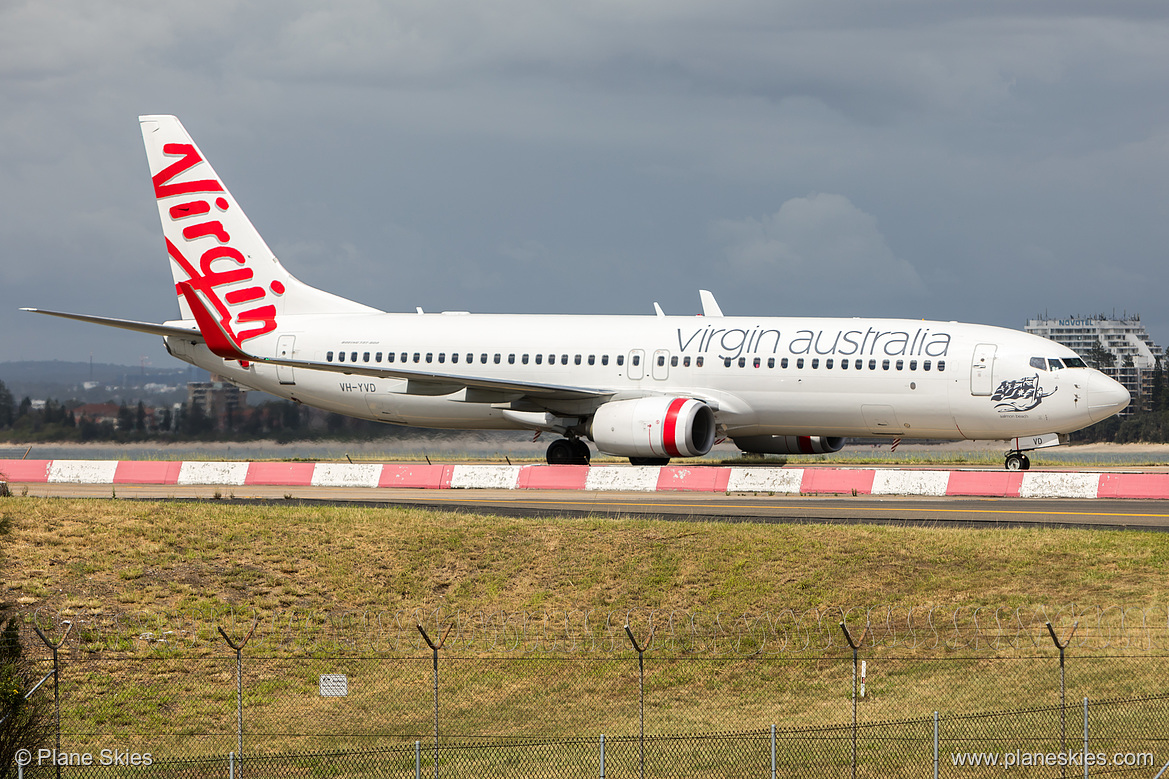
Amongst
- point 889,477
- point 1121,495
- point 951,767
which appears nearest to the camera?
point 951,767

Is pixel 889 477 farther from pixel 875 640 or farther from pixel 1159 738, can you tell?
pixel 1159 738

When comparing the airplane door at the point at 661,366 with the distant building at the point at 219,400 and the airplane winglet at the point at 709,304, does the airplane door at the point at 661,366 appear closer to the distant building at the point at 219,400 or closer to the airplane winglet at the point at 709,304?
the airplane winglet at the point at 709,304

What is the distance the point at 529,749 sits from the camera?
55.7 ft

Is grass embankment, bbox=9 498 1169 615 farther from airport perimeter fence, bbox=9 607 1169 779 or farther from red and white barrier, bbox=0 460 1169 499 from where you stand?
red and white barrier, bbox=0 460 1169 499

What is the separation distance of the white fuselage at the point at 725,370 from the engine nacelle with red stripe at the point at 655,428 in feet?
3.47

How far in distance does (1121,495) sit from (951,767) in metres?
15.0

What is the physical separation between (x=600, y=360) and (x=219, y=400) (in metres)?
20.8

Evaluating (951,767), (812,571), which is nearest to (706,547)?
(812,571)

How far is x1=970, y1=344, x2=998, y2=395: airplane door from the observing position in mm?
31859

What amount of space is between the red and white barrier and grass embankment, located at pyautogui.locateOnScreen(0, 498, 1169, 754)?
6.18 meters

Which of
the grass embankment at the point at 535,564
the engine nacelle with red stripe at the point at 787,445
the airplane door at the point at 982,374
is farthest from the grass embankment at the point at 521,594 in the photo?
the engine nacelle with red stripe at the point at 787,445

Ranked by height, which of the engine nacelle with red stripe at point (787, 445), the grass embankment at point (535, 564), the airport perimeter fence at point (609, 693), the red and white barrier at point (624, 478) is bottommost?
the airport perimeter fence at point (609, 693)

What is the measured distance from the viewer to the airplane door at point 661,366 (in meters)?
35.2

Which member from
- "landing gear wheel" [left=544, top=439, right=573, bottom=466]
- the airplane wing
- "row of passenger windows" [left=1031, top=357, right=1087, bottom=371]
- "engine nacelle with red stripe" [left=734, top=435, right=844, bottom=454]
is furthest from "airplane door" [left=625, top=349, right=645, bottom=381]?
"row of passenger windows" [left=1031, top=357, right=1087, bottom=371]
